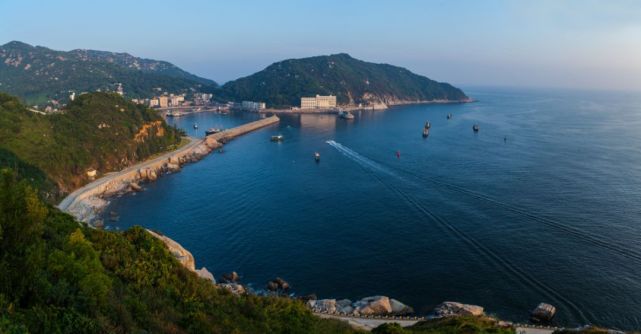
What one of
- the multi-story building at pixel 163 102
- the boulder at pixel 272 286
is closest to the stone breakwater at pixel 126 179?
the boulder at pixel 272 286

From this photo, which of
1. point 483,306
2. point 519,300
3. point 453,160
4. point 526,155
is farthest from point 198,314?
point 526,155

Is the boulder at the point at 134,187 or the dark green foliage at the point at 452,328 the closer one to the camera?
the dark green foliage at the point at 452,328

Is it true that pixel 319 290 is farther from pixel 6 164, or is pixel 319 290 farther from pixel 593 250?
pixel 6 164

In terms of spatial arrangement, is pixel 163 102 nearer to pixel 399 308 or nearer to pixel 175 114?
pixel 175 114

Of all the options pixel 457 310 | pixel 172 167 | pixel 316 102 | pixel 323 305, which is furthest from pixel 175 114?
pixel 457 310

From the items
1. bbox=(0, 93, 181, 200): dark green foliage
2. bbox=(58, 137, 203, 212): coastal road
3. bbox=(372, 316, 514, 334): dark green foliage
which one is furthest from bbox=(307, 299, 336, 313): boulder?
bbox=(0, 93, 181, 200): dark green foliage

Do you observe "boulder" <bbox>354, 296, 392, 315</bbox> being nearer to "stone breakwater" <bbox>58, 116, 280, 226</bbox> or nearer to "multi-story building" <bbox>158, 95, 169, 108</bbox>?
"stone breakwater" <bbox>58, 116, 280, 226</bbox>

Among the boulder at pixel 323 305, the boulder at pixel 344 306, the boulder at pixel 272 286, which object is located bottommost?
the boulder at pixel 272 286

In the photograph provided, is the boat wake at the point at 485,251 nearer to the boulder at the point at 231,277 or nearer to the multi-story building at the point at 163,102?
the boulder at the point at 231,277
